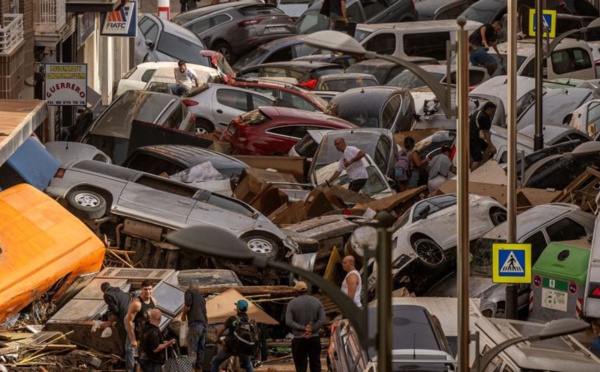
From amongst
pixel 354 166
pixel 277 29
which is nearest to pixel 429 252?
pixel 354 166

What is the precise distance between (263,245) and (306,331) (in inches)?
176

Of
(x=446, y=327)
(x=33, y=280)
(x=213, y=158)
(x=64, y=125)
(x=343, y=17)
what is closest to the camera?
(x=446, y=327)

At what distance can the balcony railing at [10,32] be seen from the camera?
27516 mm

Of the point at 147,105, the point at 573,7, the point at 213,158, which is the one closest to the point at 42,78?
the point at 147,105

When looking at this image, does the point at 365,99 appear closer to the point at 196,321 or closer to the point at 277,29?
the point at 196,321

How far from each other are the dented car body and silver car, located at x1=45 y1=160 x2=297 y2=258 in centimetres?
86

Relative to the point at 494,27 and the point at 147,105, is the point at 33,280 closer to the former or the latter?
the point at 147,105

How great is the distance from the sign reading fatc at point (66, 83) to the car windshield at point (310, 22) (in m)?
21.3

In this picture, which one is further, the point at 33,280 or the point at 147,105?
the point at 147,105

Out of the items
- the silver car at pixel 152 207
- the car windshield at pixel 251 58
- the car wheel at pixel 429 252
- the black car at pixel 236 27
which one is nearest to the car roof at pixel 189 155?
the silver car at pixel 152 207

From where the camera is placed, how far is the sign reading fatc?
29672 mm

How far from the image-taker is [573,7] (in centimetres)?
5031

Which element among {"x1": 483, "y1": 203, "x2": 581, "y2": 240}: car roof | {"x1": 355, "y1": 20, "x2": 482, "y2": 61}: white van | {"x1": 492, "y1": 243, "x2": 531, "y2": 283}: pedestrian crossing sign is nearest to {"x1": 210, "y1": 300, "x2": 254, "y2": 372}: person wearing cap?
{"x1": 492, "y1": 243, "x2": 531, "y2": 283}: pedestrian crossing sign

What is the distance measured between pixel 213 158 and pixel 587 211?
7.37 meters
